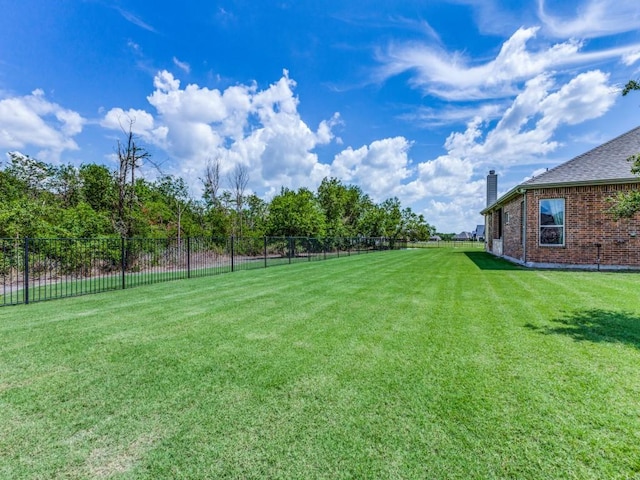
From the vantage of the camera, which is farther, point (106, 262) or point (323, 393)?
point (106, 262)

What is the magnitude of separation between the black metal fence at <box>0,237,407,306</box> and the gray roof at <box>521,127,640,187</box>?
11.2 meters

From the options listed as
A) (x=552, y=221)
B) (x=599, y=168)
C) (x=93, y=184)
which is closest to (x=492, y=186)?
(x=599, y=168)

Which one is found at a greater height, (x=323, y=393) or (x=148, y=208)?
(x=148, y=208)

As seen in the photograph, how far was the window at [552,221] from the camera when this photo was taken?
10961mm

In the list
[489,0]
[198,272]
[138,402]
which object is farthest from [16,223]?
[489,0]

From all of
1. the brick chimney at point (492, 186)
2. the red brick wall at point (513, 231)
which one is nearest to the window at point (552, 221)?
the red brick wall at point (513, 231)

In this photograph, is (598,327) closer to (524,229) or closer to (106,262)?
(524,229)

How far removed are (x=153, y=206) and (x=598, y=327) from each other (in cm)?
2015

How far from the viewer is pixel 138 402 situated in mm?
2502

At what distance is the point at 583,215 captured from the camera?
34.8 feet

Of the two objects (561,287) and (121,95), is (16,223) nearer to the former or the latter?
(121,95)

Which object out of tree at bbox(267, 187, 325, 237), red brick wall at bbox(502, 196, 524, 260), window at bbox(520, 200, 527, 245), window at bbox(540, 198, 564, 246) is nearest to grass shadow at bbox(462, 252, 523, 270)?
red brick wall at bbox(502, 196, 524, 260)

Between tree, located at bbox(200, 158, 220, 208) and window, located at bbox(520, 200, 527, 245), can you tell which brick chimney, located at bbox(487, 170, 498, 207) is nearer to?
window, located at bbox(520, 200, 527, 245)

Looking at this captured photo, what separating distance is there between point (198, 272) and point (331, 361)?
363 inches
